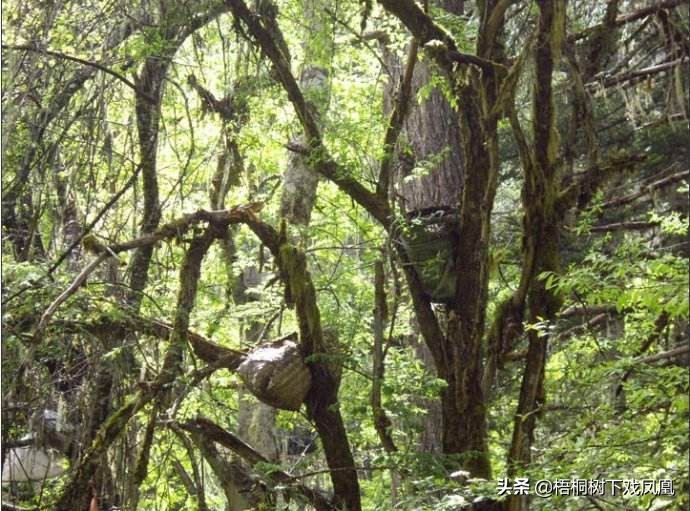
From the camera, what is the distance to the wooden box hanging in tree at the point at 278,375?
145 inches

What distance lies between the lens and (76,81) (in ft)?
13.4

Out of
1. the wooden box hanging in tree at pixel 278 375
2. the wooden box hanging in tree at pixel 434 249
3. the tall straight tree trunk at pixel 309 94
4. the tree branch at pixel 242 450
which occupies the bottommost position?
the tree branch at pixel 242 450

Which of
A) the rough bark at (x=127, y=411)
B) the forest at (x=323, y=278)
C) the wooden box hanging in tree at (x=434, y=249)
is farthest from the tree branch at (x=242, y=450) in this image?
the wooden box hanging in tree at (x=434, y=249)

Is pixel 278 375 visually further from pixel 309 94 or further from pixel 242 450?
pixel 309 94

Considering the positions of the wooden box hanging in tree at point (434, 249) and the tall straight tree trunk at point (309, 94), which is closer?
the wooden box hanging in tree at point (434, 249)

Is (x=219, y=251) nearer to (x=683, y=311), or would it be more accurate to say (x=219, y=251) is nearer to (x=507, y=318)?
(x=507, y=318)

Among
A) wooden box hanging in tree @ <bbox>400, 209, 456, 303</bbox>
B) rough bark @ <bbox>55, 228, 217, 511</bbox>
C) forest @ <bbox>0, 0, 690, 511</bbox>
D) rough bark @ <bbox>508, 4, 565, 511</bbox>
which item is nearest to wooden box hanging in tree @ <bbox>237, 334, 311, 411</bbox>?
forest @ <bbox>0, 0, 690, 511</bbox>

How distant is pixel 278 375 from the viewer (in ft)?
12.2

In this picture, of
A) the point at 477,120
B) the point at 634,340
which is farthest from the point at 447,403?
the point at 477,120

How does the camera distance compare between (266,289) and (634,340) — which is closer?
(634,340)

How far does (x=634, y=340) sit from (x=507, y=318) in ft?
1.74

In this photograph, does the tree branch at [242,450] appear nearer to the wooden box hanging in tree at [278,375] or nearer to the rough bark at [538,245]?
the wooden box hanging in tree at [278,375]

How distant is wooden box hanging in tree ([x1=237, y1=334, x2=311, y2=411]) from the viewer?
145 inches

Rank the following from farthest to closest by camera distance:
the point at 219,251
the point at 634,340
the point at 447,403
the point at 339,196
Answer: the point at 219,251, the point at 339,196, the point at 447,403, the point at 634,340
